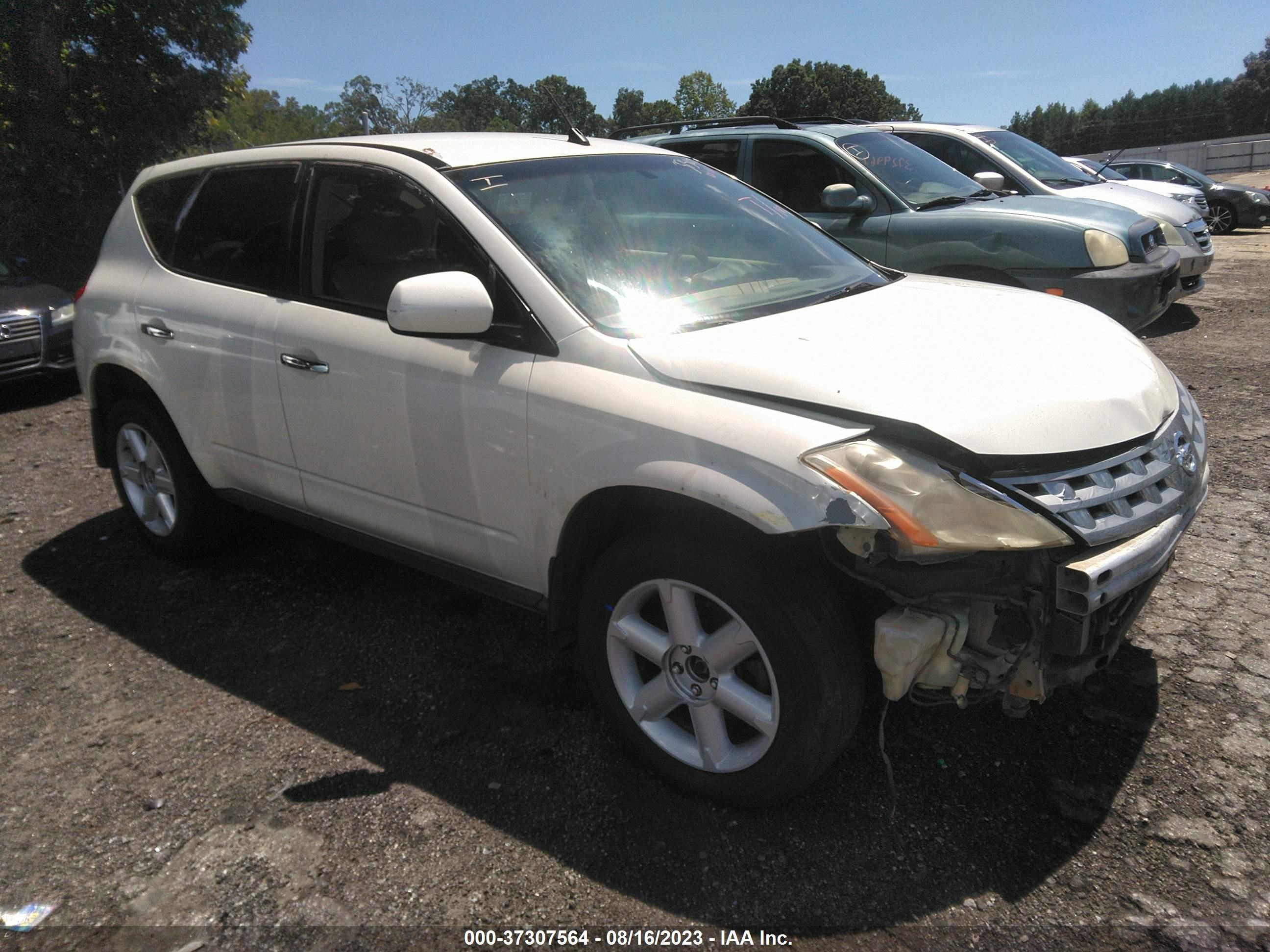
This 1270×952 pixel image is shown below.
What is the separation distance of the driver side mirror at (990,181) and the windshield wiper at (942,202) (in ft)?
1.87

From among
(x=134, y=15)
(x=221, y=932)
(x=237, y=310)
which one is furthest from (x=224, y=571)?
(x=134, y=15)

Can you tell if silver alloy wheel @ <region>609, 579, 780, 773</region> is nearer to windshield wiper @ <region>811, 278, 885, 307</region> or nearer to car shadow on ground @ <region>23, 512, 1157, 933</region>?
car shadow on ground @ <region>23, 512, 1157, 933</region>

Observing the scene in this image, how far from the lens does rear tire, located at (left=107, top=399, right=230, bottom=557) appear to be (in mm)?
4055

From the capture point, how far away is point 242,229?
371cm

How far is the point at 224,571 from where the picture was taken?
4.33 metres

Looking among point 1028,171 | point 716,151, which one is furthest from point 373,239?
point 1028,171

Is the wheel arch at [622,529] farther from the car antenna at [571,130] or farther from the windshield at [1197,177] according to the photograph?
the windshield at [1197,177]

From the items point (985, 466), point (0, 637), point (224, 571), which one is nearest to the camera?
point (985, 466)

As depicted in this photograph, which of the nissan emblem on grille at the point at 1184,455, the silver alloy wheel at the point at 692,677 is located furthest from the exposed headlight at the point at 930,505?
the nissan emblem on grille at the point at 1184,455

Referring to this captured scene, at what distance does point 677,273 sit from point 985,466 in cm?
125

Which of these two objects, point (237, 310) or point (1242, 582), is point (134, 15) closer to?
point (237, 310)

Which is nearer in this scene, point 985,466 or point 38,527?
point 985,466

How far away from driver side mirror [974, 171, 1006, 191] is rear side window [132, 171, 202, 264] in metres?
6.02

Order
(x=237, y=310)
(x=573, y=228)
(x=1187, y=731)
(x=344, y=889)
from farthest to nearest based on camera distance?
(x=237, y=310), (x=573, y=228), (x=1187, y=731), (x=344, y=889)
